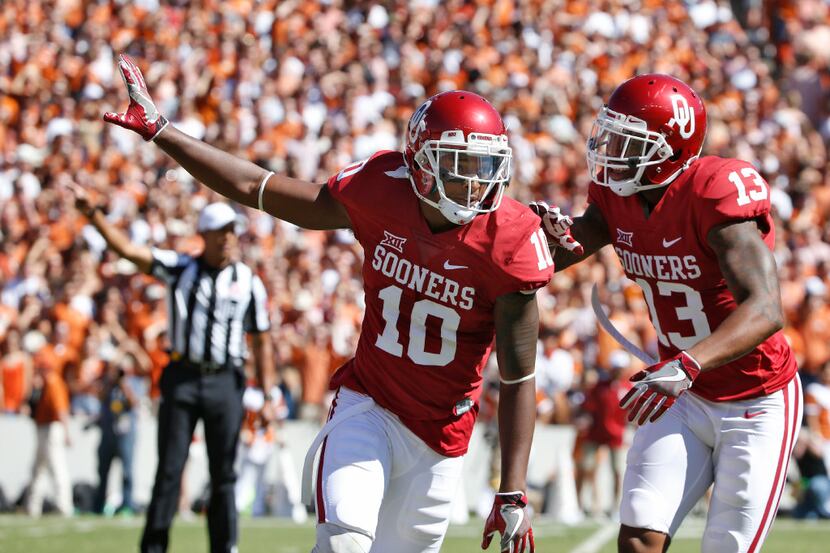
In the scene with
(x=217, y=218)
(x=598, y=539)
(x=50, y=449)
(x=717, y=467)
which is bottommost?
(x=598, y=539)

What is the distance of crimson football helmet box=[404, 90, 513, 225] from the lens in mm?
3959

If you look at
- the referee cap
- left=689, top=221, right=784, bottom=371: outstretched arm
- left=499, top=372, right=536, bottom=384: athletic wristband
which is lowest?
left=499, top=372, right=536, bottom=384: athletic wristband

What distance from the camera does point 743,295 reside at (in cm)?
390

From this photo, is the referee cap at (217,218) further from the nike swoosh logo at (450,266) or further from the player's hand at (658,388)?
the player's hand at (658,388)

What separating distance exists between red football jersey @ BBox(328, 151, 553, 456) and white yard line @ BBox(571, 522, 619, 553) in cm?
432

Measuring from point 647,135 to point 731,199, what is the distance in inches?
14.0

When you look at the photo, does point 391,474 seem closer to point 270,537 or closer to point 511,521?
point 511,521

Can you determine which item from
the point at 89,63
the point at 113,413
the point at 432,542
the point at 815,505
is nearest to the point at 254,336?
the point at 432,542

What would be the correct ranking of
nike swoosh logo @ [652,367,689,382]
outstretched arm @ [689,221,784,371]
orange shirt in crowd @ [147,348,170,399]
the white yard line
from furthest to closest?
orange shirt in crowd @ [147,348,170,399] < the white yard line < outstretched arm @ [689,221,784,371] < nike swoosh logo @ [652,367,689,382]

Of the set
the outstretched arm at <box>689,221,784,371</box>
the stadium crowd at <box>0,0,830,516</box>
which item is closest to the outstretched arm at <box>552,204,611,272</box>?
the outstretched arm at <box>689,221,784,371</box>

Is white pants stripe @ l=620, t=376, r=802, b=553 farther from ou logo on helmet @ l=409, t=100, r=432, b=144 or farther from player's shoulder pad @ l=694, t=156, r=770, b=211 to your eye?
ou logo on helmet @ l=409, t=100, r=432, b=144

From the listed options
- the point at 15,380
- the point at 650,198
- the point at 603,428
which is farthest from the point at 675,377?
the point at 15,380

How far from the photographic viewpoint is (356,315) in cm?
1125

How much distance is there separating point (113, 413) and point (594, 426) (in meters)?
3.72
